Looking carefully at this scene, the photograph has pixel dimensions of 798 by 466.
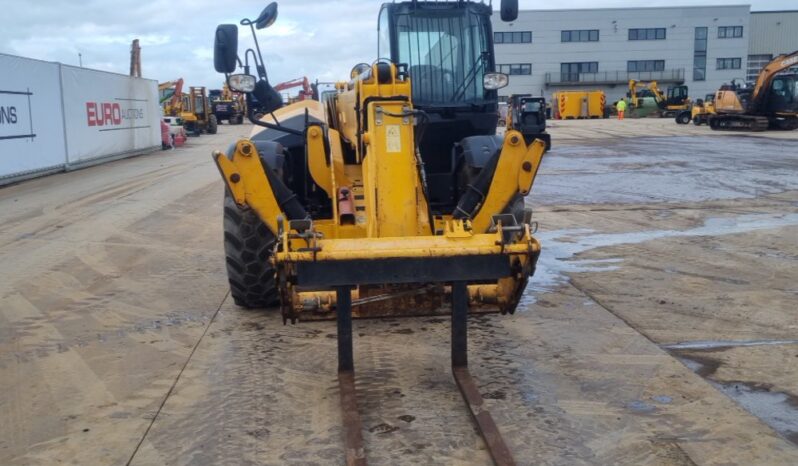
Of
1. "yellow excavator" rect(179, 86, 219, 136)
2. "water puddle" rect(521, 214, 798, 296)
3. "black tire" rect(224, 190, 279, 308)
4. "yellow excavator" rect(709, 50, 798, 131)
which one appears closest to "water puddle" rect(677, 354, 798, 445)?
"water puddle" rect(521, 214, 798, 296)

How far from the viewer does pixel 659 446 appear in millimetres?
4012

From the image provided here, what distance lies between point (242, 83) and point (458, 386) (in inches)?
115

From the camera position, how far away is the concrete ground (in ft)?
13.4

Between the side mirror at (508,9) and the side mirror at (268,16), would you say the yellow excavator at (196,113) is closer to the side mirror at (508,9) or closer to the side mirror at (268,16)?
the side mirror at (508,9)

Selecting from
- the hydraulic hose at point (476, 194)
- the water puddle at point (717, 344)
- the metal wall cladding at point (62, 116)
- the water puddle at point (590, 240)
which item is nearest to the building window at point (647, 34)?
the metal wall cladding at point (62, 116)

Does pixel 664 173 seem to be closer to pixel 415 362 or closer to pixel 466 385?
pixel 415 362

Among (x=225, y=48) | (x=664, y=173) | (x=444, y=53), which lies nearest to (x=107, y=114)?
(x=664, y=173)

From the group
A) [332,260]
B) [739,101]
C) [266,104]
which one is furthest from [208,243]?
[739,101]

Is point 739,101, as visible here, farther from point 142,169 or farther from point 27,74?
point 27,74

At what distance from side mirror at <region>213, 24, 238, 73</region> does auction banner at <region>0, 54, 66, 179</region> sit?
13.6 metres

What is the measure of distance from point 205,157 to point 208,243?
1698 centimetres

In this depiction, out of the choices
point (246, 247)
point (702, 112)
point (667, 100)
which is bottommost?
point (246, 247)

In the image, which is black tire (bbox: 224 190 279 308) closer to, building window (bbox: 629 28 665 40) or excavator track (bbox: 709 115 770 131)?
excavator track (bbox: 709 115 770 131)

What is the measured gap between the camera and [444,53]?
8.15 m
